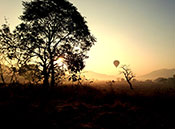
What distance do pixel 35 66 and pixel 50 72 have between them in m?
2.04

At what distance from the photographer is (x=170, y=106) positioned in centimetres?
606

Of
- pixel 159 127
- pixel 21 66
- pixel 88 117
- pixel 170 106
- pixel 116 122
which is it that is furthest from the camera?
pixel 21 66

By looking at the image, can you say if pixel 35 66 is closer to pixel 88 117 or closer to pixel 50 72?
pixel 50 72

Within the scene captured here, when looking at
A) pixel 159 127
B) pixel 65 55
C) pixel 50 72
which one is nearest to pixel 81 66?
pixel 65 55

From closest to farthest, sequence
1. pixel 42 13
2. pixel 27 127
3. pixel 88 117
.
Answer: pixel 27 127 < pixel 88 117 < pixel 42 13

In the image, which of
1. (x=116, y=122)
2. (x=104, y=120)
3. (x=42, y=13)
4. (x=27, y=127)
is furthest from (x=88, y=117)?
(x=42, y=13)

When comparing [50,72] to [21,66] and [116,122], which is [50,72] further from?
[116,122]

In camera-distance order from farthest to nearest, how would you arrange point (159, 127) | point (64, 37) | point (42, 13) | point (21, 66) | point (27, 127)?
point (64, 37)
point (21, 66)
point (42, 13)
point (159, 127)
point (27, 127)

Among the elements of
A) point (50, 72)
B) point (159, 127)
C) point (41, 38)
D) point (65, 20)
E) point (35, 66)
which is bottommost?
point (159, 127)

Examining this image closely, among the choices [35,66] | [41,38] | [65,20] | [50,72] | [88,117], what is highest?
[65,20]

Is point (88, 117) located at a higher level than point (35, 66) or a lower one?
lower

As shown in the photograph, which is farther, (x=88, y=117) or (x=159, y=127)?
(x=88, y=117)

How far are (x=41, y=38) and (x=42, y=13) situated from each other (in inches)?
115

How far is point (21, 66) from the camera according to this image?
45.8 feet
